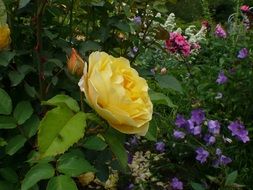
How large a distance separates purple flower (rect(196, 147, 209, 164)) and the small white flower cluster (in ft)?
0.71

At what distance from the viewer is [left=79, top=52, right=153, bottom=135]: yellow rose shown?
90 cm

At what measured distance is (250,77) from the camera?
2.79m

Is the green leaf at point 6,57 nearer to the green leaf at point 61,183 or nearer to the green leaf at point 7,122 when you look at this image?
the green leaf at point 7,122

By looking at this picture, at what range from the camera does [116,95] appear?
89cm

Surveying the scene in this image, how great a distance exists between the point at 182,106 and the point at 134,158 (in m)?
0.81

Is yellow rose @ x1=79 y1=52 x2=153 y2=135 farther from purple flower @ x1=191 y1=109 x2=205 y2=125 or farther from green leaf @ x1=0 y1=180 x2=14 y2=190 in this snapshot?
purple flower @ x1=191 y1=109 x2=205 y2=125

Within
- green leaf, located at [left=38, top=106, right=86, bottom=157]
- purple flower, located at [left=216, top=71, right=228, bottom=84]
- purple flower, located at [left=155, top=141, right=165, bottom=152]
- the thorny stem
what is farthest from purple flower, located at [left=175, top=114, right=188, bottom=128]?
green leaf, located at [left=38, top=106, right=86, bottom=157]

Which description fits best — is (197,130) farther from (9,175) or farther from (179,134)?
(9,175)

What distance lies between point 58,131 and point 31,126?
28 cm

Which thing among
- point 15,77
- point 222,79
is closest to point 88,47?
point 15,77

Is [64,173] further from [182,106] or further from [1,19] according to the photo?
[182,106]

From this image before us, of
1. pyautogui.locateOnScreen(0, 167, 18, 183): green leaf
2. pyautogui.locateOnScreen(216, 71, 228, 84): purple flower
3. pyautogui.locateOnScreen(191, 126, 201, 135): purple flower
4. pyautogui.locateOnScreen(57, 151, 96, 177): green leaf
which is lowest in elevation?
pyautogui.locateOnScreen(191, 126, 201, 135): purple flower

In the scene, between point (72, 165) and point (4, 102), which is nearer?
point (72, 165)

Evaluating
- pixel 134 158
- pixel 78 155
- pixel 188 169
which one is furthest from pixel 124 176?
pixel 78 155
